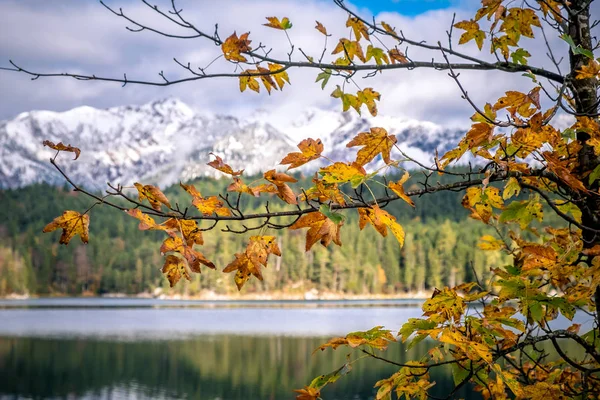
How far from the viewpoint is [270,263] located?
11294 centimetres

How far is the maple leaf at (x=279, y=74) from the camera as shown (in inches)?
93.0

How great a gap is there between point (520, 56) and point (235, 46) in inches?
48.7

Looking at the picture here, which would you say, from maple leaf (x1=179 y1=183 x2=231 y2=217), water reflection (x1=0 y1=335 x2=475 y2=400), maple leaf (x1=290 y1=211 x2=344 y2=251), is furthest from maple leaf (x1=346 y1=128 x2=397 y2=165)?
water reflection (x1=0 y1=335 x2=475 y2=400)

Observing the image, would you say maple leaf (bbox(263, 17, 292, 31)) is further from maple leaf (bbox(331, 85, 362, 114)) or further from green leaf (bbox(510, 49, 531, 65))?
green leaf (bbox(510, 49, 531, 65))

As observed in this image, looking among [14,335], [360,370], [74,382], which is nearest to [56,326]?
[14,335]

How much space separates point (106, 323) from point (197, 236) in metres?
57.2

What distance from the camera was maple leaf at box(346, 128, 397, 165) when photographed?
1870 millimetres

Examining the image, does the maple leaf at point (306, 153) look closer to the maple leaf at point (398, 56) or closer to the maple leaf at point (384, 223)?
the maple leaf at point (384, 223)

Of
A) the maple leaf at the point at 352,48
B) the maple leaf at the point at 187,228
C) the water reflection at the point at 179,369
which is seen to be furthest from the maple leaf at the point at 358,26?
the water reflection at the point at 179,369

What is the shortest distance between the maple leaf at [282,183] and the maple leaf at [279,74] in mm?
772

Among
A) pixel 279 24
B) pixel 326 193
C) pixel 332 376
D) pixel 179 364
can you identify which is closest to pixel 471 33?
pixel 279 24

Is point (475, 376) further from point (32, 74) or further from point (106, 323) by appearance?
point (106, 323)

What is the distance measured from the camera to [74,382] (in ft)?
89.7

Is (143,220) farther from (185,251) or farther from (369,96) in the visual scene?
(369,96)
